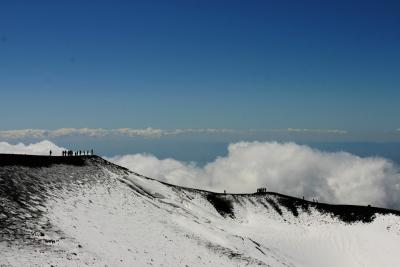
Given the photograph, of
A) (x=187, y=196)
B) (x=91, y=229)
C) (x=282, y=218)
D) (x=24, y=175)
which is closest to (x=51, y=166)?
(x=24, y=175)

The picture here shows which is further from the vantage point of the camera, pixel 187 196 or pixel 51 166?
pixel 187 196

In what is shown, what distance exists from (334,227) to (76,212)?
189 ft

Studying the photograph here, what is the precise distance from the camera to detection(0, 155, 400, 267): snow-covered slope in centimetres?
2873

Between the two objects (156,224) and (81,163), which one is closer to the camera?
(156,224)

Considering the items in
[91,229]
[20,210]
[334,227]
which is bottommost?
[334,227]

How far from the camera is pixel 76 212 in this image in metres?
38.0

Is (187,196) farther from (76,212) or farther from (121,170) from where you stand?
(76,212)

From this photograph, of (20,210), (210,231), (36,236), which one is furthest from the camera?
(210,231)

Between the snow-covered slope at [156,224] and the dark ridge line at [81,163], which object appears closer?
the snow-covered slope at [156,224]

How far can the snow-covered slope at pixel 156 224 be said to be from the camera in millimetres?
28734

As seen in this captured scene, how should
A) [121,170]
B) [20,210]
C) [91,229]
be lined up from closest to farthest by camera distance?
[20,210], [91,229], [121,170]

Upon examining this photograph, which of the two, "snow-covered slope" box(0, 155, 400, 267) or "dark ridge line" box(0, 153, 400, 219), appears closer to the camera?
"snow-covered slope" box(0, 155, 400, 267)

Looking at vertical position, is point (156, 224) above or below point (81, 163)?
below

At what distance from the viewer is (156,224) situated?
4547 centimetres
